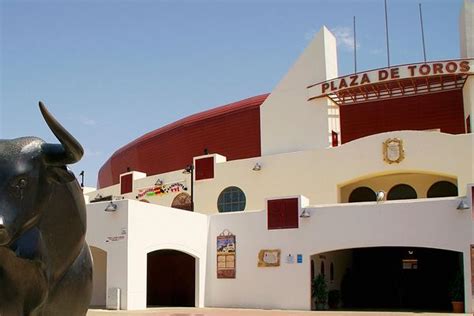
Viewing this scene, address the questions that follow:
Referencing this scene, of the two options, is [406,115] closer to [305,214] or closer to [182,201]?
[305,214]

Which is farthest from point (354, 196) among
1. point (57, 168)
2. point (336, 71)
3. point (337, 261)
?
point (57, 168)

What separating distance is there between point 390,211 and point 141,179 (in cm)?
1574

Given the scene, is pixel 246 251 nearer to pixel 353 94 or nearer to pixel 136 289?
pixel 136 289

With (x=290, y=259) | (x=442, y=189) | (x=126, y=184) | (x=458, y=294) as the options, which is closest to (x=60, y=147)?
(x=458, y=294)

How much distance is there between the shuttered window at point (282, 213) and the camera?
21766 millimetres

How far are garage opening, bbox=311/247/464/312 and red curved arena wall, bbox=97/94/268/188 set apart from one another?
7158mm

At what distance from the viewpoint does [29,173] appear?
3.44 meters

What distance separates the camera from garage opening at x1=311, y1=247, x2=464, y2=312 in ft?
80.9

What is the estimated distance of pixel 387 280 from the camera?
2612 centimetres

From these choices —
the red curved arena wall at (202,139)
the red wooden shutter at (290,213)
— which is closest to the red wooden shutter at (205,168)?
the red curved arena wall at (202,139)

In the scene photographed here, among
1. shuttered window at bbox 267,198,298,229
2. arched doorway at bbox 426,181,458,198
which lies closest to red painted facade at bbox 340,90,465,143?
arched doorway at bbox 426,181,458,198

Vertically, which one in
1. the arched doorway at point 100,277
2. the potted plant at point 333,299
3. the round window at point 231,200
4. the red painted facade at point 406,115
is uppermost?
the red painted facade at point 406,115

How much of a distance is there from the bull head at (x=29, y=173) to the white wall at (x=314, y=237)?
56.9 feet

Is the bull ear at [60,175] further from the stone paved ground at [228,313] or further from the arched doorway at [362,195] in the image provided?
the arched doorway at [362,195]
